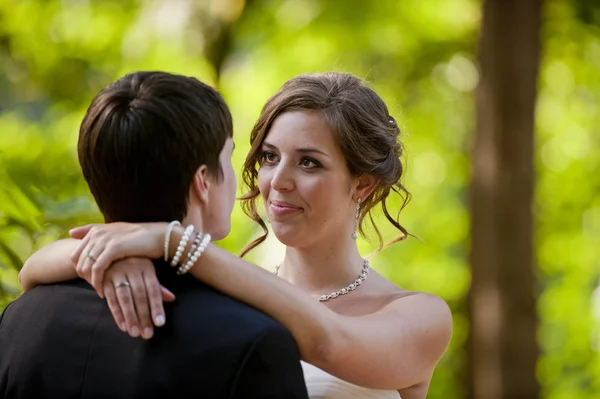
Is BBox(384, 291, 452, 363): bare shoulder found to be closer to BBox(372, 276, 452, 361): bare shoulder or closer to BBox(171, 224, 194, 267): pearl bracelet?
BBox(372, 276, 452, 361): bare shoulder

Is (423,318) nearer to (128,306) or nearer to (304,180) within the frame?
(304,180)

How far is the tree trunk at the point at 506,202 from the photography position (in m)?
8.54

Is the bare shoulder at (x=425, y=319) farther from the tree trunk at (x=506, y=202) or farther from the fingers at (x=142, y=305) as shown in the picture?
the tree trunk at (x=506, y=202)

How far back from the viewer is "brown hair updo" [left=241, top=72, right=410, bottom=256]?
12.1 feet

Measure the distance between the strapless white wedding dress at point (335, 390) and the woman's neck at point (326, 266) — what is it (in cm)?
43

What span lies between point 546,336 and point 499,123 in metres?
6.71

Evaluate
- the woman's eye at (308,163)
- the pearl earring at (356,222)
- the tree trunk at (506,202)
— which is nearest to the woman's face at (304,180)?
the woman's eye at (308,163)

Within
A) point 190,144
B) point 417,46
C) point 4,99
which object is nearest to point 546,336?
point 417,46

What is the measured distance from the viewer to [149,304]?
239 centimetres

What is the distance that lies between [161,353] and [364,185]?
5.47 feet

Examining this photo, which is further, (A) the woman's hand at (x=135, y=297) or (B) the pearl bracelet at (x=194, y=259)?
(B) the pearl bracelet at (x=194, y=259)

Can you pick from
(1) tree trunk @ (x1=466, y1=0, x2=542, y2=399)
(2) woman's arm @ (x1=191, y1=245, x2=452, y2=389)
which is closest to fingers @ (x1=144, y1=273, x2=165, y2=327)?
(2) woman's arm @ (x1=191, y1=245, x2=452, y2=389)

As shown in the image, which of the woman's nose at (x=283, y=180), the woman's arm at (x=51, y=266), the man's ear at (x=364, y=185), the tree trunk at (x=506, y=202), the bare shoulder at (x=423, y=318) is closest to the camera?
the woman's arm at (x=51, y=266)

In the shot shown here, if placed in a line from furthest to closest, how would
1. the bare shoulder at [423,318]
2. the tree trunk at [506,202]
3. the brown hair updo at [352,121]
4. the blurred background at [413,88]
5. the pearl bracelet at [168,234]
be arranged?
the blurred background at [413,88] → the tree trunk at [506,202] → the brown hair updo at [352,121] → the bare shoulder at [423,318] → the pearl bracelet at [168,234]
